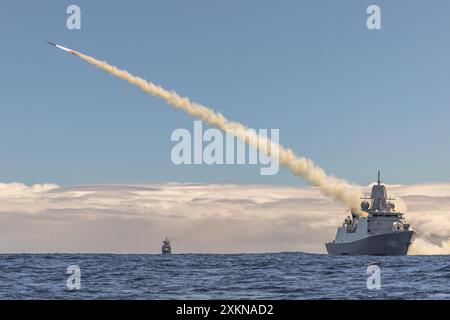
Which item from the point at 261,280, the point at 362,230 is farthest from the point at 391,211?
the point at 261,280

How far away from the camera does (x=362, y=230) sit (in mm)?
154875

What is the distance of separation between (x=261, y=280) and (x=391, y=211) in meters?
106

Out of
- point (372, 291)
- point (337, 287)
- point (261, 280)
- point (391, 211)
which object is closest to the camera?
point (372, 291)
